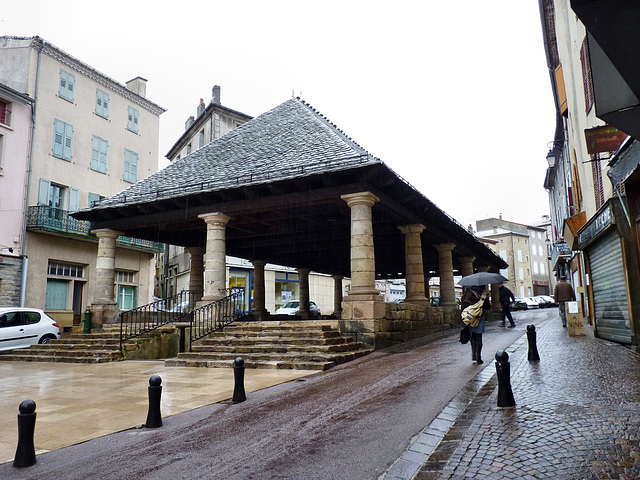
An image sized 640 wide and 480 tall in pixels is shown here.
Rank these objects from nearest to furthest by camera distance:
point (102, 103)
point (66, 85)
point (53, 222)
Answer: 1. point (53, 222)
2. point (66, 85)
3. point (102, 103)

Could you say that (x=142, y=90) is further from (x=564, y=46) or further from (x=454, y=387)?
(x=454, y=387)

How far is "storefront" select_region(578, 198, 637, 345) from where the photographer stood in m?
9.41

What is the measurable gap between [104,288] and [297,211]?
669 cm

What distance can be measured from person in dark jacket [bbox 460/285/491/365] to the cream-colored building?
18059 millimetres

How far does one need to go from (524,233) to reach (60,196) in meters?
56.6

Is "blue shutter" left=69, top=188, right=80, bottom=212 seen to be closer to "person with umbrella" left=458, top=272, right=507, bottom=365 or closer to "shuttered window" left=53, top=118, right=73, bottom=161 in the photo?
"shuttered window" left=53, top=118, right=73, bottom=161

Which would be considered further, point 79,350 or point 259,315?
point 259,315

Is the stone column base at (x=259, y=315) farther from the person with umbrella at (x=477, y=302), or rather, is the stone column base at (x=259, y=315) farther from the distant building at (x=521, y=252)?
the distant building at (x=521, y=252)

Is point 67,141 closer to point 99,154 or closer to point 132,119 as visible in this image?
point 99,154

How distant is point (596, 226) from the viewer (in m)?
11.4

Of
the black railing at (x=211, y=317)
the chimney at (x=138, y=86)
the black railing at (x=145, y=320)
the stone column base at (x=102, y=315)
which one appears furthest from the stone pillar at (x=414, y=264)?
the chimney at (x=138, y=86)

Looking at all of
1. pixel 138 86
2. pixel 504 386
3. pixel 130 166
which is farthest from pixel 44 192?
pixel 504 386

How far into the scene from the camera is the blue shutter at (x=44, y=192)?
21.0 meters

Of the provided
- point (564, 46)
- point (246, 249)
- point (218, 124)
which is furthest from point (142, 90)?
point (564, 46)
